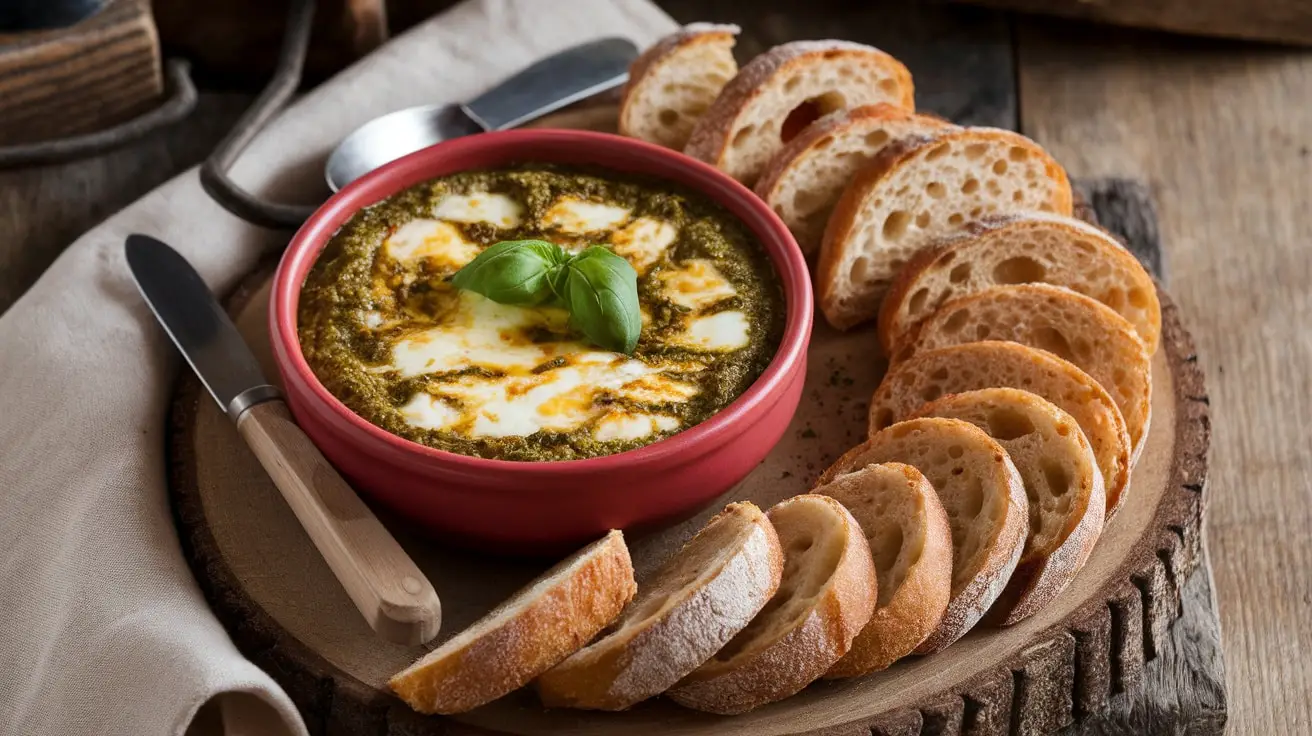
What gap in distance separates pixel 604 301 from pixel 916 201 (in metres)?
1.03

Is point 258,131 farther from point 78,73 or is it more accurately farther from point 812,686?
point 812,686

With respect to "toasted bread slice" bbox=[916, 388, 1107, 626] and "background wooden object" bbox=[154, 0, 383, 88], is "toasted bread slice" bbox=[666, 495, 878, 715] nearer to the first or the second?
"toasted bread slice" bbox=[916, 388, 1107, 626]

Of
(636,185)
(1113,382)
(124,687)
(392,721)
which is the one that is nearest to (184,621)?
(124,687)

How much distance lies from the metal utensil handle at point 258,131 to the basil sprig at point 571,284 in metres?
1.02

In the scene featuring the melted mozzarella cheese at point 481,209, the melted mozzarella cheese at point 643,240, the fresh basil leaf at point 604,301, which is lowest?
the melted mozzarella cheese at point 643,240

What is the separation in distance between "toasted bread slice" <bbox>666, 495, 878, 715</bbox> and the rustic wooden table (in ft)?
2.80

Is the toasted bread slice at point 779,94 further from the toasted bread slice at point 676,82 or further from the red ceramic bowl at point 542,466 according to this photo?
the red ceramic bowl at point 542,466

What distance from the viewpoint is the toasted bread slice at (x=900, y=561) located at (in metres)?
2.85

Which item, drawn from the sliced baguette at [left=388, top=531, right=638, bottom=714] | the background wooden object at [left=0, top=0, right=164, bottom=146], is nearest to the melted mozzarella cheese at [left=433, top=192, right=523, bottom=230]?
the sliced baguette at [left=388, top=531, right=638, bottom=714]

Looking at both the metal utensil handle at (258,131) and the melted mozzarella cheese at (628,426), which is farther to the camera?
the metal utensil handle at (258,131)

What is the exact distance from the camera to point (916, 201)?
3748 millimetres

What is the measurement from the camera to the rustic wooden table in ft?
11.7

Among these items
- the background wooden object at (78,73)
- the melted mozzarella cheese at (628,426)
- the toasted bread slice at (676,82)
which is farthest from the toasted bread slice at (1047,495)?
the background wooden object at (78,73)

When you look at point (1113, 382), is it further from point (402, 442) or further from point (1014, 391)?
point (402, 442)
